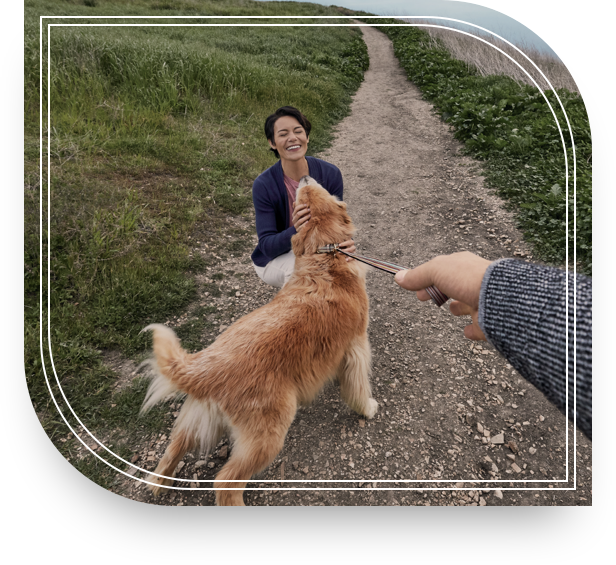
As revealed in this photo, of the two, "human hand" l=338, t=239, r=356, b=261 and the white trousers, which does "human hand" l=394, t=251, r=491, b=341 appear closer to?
"human hand" l=338, t=239, r=356, b=261

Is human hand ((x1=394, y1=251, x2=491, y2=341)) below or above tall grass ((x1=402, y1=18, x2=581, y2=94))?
below

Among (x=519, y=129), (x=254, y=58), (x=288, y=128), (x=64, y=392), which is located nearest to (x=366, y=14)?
(x=288, y=128)

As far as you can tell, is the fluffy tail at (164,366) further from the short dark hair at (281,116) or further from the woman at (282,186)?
the short dark hair at (281,116)

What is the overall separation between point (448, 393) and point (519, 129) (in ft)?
7.89

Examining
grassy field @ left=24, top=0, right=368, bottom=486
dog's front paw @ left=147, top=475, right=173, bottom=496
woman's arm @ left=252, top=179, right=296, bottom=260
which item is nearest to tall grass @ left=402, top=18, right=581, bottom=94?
grassy field @ left=24, top=0, right=368, bottom=486

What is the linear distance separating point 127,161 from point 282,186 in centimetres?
143

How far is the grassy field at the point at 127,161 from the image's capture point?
6.01 ft

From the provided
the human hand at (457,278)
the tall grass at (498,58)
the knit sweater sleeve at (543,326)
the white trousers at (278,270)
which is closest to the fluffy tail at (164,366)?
the white trousers at (278,270)

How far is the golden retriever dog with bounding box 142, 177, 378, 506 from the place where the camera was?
6.97ft

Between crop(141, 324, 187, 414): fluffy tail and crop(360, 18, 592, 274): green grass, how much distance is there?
8.16 feet

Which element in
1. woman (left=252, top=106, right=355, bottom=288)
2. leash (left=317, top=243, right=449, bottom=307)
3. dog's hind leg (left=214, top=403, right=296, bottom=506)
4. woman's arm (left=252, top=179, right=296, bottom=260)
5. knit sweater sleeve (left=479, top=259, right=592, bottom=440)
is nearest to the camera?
knit sweater sleeve (left=479, top=259, right=592, bottom=440)

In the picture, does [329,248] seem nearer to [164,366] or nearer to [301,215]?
[301,215]

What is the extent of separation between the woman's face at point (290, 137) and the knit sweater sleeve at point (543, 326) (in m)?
2.31

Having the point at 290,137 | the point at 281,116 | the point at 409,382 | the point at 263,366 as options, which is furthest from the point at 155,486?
the point at 281,116
